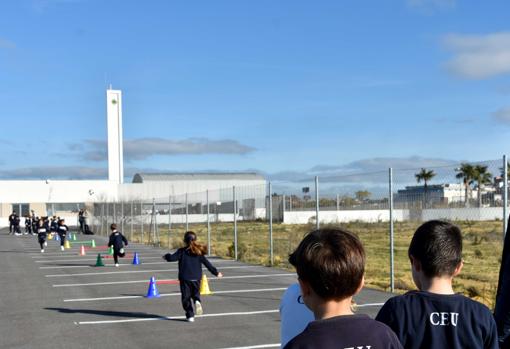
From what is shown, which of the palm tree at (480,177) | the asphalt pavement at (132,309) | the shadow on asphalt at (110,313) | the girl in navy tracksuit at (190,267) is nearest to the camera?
the asphalt pavement at (132,309)

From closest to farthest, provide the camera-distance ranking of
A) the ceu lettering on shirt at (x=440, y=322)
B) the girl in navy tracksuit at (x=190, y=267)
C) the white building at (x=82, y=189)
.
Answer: the ceu lettering on shirt at (x=440, y=322) < the girl in navy tracksuit at (x=190, y=267) < the white building at (x=82, y=189)

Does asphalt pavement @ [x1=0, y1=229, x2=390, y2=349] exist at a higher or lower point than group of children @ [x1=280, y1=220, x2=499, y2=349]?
lower

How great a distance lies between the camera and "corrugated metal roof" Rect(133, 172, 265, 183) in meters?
77.4

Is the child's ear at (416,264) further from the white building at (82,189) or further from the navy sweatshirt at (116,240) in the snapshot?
the white building at (82,189)

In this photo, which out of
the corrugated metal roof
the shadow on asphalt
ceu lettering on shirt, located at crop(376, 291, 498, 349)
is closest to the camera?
ceu lettering on shirt, located at crop(376, 291, 498, 349)

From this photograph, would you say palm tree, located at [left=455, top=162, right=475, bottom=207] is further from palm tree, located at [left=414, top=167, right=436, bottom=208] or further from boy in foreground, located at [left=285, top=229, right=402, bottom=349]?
boy in foreground, located at [left=285, top=229, right=402, bottom=349]

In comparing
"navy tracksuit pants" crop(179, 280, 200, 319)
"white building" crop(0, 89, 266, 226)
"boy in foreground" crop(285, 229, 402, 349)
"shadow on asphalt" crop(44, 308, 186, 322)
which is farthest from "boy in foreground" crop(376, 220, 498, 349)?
"white building" crop(0, 89, 266, 226)

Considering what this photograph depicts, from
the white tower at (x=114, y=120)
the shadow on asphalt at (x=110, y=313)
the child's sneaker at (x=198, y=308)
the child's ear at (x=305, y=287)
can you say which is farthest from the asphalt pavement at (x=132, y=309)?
the white tower at (x=114, y=120)

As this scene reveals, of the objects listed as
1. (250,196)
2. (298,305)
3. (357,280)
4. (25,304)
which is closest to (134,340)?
(25,304)

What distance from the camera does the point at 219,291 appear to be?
14266 mm

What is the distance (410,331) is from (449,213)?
973 cm

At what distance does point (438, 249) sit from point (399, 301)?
1.02 feet

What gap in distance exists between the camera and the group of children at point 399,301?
8.02ft

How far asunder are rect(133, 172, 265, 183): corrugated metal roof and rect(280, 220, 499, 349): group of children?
73767mm
